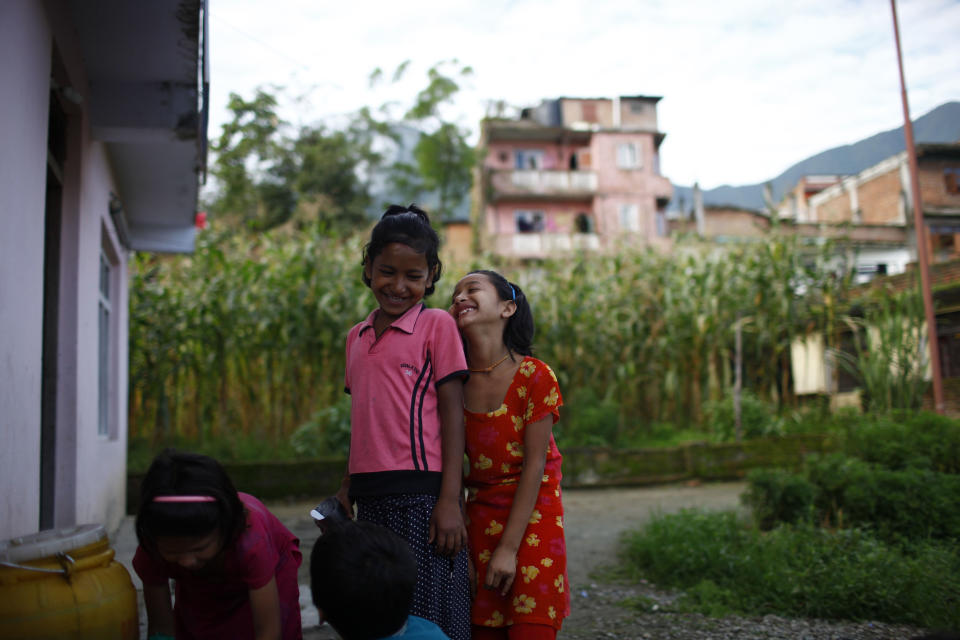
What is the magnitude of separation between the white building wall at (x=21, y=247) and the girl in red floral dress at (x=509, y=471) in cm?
143

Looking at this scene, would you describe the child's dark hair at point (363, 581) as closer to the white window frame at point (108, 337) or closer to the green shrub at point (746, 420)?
the white window frame at point (108, 337)

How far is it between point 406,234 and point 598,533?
385 cm

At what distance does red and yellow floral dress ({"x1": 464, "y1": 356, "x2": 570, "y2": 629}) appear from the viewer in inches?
71.0

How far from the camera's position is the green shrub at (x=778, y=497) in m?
4.40

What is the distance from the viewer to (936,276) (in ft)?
39.6

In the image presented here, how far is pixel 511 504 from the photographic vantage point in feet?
6.15

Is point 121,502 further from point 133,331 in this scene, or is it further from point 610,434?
point 610,434

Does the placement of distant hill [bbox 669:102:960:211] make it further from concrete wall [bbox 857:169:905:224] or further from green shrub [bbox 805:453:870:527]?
concrete wall [bbox 857:169:905:224]

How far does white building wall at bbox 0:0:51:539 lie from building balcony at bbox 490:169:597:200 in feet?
68.0

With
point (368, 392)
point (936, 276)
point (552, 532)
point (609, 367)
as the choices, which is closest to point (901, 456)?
point (552, 532)

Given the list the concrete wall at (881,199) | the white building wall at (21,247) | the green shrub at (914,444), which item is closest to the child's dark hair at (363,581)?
the white building wall at (21,247)

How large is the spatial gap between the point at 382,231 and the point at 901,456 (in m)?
4.01

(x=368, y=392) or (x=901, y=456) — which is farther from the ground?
(x=368, y=392)

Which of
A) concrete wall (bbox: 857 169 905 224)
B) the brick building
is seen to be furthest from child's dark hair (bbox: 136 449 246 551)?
concrete wall (bbox: 857 169 905 224)
